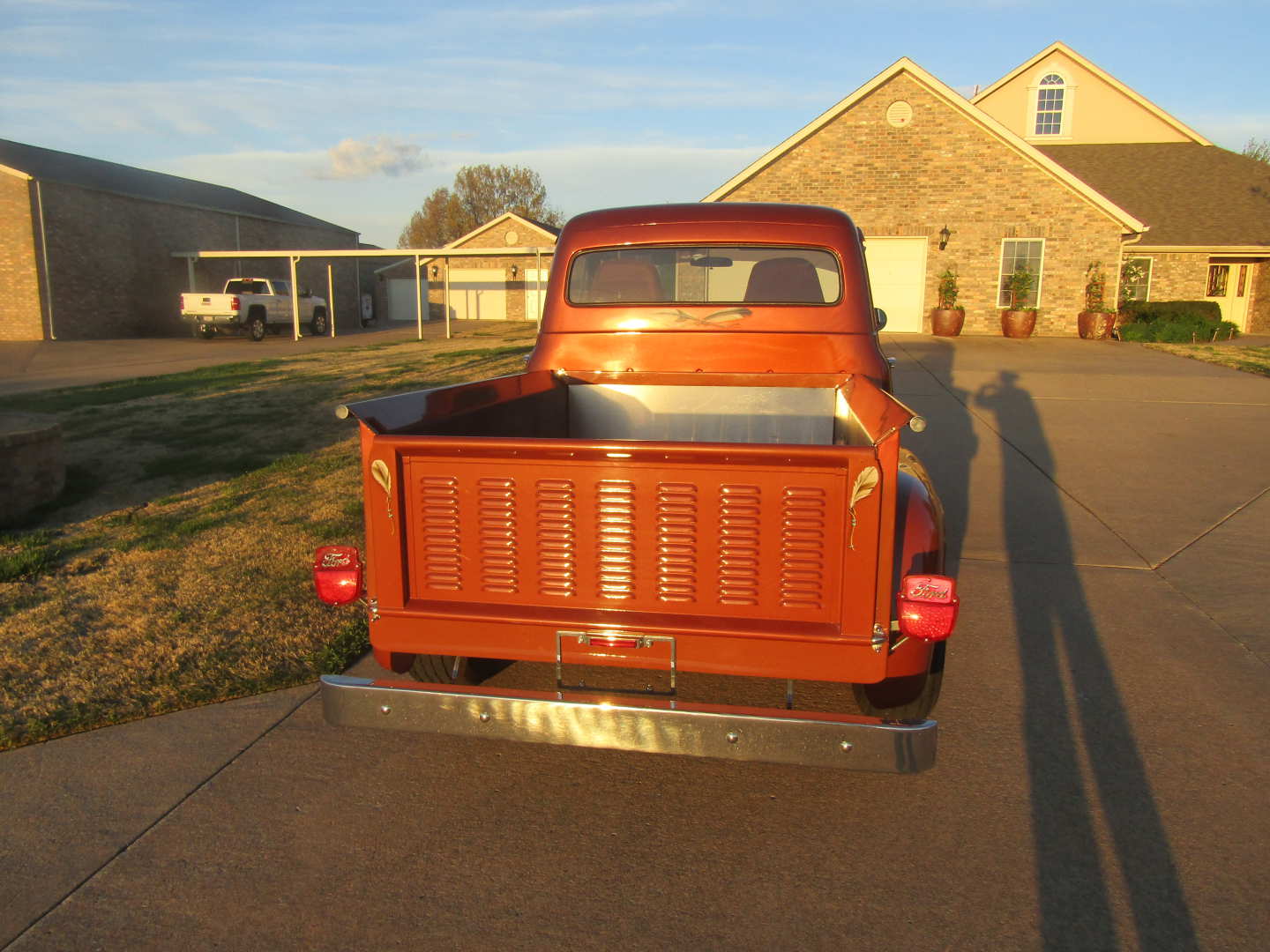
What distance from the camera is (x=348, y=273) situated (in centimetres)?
3831

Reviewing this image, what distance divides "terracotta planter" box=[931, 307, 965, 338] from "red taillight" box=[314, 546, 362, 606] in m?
20.7

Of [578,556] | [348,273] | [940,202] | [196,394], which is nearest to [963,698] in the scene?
[578,556]

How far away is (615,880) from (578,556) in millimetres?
932

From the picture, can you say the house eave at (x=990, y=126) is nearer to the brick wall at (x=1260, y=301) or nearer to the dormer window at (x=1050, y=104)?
the brick wall at (x=1260, y=301)

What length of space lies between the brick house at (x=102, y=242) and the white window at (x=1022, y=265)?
80.2ft

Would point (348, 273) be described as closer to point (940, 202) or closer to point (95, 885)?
point (940, 202)

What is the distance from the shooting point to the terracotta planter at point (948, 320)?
71.0 ft

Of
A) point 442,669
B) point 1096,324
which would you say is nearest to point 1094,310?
point 1096,324

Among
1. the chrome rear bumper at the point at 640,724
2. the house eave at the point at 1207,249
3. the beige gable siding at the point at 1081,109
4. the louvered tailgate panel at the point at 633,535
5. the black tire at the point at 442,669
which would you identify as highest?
the beige gable siding at the point at 1081,109

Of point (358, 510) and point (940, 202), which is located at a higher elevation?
point (940, 202)

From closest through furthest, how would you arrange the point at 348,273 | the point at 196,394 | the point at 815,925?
the point at 815,925 < the point at 196,394 < the point at 348,273

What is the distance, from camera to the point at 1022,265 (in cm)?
2216

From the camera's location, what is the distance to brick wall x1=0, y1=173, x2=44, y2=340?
2534 cm

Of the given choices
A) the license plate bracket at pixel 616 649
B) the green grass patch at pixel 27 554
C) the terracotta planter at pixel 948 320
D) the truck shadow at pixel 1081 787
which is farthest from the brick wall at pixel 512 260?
→ the license plate bracket at pixel 616 649
